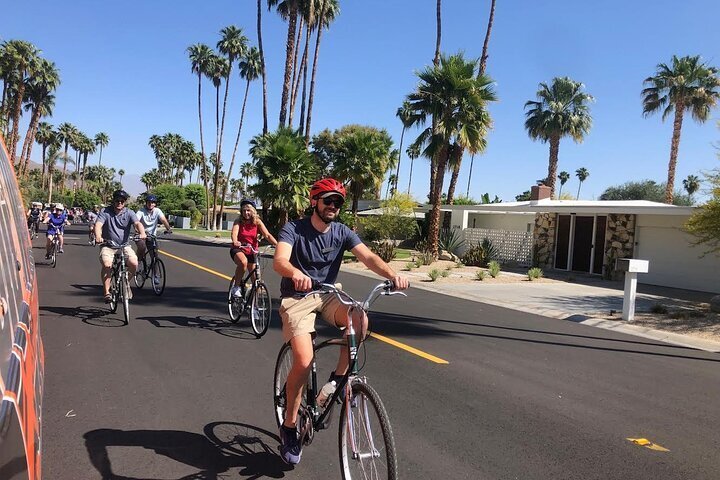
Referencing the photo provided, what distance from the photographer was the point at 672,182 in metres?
33.8

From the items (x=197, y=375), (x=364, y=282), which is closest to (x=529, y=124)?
(x=364, y=282)

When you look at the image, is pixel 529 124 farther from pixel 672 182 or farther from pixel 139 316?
pixel 139 316

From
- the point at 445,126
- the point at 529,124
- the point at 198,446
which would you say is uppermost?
the point at 529,124

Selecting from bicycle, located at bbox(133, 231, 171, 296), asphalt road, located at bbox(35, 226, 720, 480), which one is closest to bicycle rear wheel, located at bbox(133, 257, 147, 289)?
bicycle, located at bbox(133, 231, 171, 296)

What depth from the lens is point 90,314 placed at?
853 cm

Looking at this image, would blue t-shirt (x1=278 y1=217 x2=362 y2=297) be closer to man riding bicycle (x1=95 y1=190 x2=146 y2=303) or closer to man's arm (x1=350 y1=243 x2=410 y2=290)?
man's arm (x1=350 y1=243 x2=410 y2=290)

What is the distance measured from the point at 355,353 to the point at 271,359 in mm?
3510

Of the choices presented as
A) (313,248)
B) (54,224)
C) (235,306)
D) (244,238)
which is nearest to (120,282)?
(235,306)

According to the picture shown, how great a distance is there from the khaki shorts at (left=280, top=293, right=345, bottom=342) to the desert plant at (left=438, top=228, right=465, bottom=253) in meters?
22.2

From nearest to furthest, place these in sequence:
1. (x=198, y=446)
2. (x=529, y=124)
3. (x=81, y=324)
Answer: (x=198, y=446) → (x=81, y=324) → (x=529, y=124)

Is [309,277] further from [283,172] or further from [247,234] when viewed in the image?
[283,172]

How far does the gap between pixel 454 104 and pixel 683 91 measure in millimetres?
19110

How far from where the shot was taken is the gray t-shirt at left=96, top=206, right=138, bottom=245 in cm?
836

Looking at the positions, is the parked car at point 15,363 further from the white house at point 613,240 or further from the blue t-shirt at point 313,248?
the white house at point 613,240
